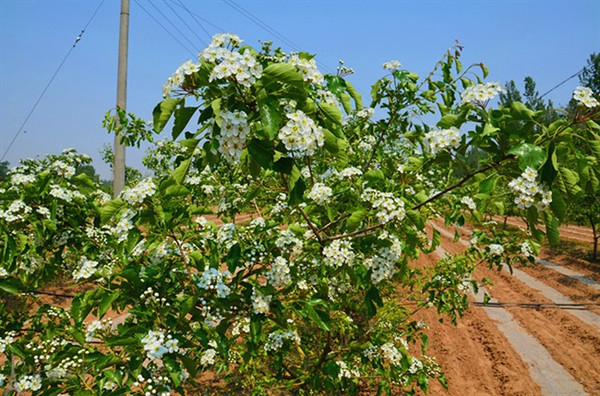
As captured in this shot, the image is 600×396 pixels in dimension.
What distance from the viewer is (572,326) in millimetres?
7902

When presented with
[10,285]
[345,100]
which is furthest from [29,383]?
[345,100]

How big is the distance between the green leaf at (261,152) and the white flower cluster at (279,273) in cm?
82

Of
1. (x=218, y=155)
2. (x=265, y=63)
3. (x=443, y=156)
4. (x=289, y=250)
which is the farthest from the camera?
(x=289, y=250)

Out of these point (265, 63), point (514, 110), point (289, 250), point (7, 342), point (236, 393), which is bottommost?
point (236, 393)

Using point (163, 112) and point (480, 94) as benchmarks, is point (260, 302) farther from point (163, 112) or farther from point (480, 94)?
point (480, 94)

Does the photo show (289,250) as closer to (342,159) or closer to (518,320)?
(342,159)

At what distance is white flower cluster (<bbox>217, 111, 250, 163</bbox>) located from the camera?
1.46m

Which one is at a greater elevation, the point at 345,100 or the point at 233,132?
the point at 345,100

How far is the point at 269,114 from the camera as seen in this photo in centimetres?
141

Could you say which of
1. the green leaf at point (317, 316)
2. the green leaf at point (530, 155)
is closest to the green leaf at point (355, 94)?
the green leaf at point (530, 155)

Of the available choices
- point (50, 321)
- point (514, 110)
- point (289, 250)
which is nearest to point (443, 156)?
point (514, 110)

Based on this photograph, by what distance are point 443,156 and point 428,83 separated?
55.2 inches

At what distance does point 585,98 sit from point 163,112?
186 centimetres

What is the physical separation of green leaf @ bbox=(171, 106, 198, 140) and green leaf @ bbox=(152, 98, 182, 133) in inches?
1.2
